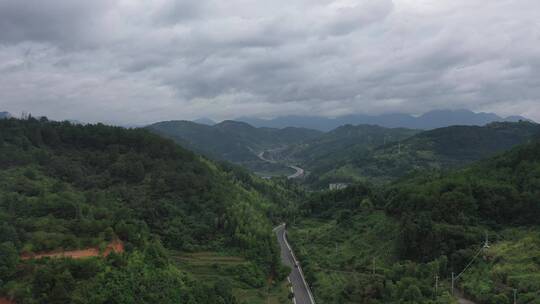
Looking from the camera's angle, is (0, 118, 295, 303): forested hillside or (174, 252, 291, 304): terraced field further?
(174, 252, 291, 304): terraced field

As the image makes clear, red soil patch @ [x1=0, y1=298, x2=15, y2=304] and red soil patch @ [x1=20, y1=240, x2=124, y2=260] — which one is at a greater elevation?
red soil patch @ [x1=20, y1=240, x2=124, y2=260]

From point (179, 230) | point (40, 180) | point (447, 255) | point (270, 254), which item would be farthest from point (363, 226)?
point (40, 180)

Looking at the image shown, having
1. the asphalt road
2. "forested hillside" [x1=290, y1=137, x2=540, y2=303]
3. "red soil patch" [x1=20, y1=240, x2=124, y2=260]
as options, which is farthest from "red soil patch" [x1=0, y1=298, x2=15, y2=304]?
the asphalt road

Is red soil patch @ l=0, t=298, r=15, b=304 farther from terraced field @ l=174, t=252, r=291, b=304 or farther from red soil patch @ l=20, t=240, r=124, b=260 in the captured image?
terraced field @ l=174, t=252, r=291, b=304

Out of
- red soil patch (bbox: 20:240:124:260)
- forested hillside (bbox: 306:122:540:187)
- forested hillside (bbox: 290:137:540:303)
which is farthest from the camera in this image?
forested hillside (bbox: 306:122:540:187)

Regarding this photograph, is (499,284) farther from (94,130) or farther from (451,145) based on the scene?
(451,145)
